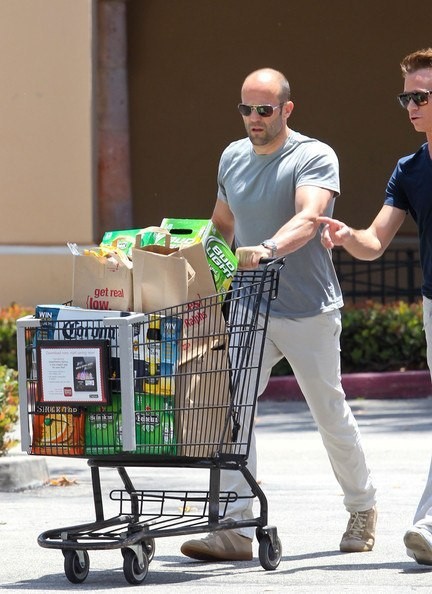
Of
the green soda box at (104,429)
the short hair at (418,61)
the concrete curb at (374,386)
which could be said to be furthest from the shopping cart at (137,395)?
the concrete curb at (374,386)

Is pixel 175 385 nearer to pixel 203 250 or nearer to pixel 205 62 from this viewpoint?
pixel 203 250

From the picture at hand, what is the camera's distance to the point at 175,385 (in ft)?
18.0

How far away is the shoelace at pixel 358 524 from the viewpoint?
6.33 metres

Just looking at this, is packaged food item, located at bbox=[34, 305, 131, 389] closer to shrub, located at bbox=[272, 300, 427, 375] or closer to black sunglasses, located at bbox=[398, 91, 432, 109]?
black sunglasses, located at bbox=[398, 91, 432, 109]

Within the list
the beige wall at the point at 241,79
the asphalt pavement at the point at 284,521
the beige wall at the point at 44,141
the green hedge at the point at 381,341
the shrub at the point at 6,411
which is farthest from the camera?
the beige wall at the point at 241,79

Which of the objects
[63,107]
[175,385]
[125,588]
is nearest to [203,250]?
[175,385]

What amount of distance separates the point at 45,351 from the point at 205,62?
16861 millimetres

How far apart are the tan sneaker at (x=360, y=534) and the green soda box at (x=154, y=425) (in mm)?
1235

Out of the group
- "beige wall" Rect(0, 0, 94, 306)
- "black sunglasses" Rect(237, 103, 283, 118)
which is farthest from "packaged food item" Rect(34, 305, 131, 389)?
"beige wall" Rect(0, 0, 94, 306)

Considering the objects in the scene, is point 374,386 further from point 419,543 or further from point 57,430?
point 57,430

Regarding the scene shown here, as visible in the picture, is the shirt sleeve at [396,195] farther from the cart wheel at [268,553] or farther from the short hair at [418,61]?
the cart wheel at [268,553]

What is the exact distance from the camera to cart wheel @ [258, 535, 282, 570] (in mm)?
5871

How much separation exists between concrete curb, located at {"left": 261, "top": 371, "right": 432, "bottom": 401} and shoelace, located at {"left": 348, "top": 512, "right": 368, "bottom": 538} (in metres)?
7.71

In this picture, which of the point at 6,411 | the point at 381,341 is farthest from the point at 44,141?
the point at 6,411
